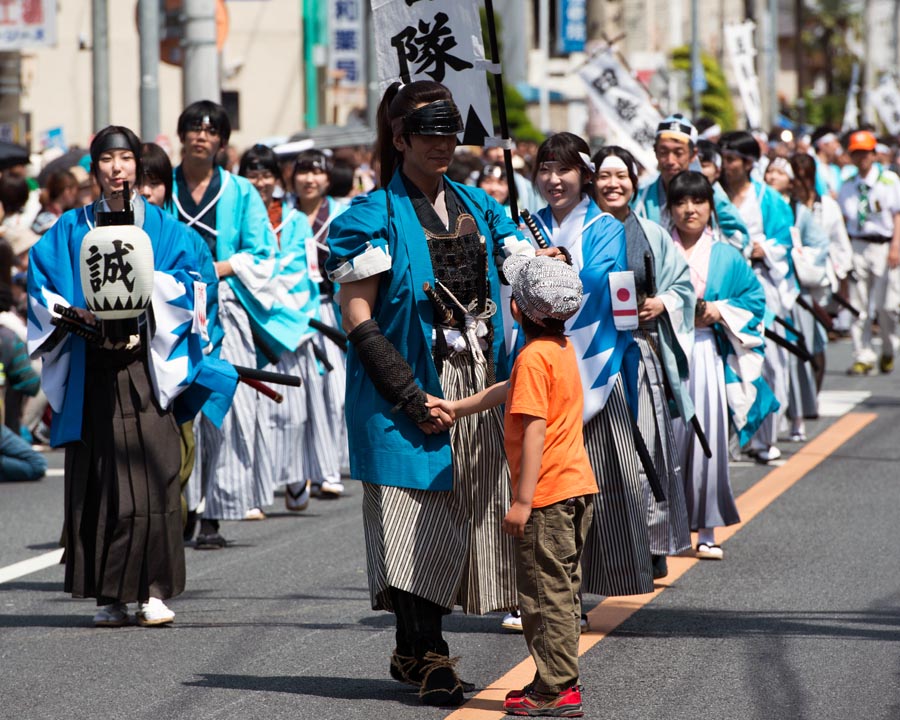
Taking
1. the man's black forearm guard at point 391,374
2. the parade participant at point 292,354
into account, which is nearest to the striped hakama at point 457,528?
the man's black forearm guard at point 391,374

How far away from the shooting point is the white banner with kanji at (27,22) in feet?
69.5

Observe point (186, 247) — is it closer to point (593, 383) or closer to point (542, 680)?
point (593, 383)

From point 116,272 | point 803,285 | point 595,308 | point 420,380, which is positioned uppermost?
point 803,285

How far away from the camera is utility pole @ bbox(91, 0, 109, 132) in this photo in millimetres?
18812

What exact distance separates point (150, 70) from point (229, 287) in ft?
19.3

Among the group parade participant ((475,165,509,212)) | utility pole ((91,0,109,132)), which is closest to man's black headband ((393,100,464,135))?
parade participant ((475,165,509,212))

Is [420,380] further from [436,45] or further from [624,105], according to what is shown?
[624,105]

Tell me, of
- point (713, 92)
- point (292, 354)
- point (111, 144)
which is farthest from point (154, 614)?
point (713, 92)

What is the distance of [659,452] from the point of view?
665cm

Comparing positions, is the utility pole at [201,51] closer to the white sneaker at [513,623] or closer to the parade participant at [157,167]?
the parade participant at [157,167]

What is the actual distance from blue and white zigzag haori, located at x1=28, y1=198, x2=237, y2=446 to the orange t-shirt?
1858mm

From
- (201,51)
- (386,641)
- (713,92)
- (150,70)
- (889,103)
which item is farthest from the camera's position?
(713,92)

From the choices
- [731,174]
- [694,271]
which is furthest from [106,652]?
[731,174]

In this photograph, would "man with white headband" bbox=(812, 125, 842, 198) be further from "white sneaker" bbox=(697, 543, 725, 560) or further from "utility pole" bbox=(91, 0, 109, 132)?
"white sneaker" bbox=(697, 543, 725, 560)
